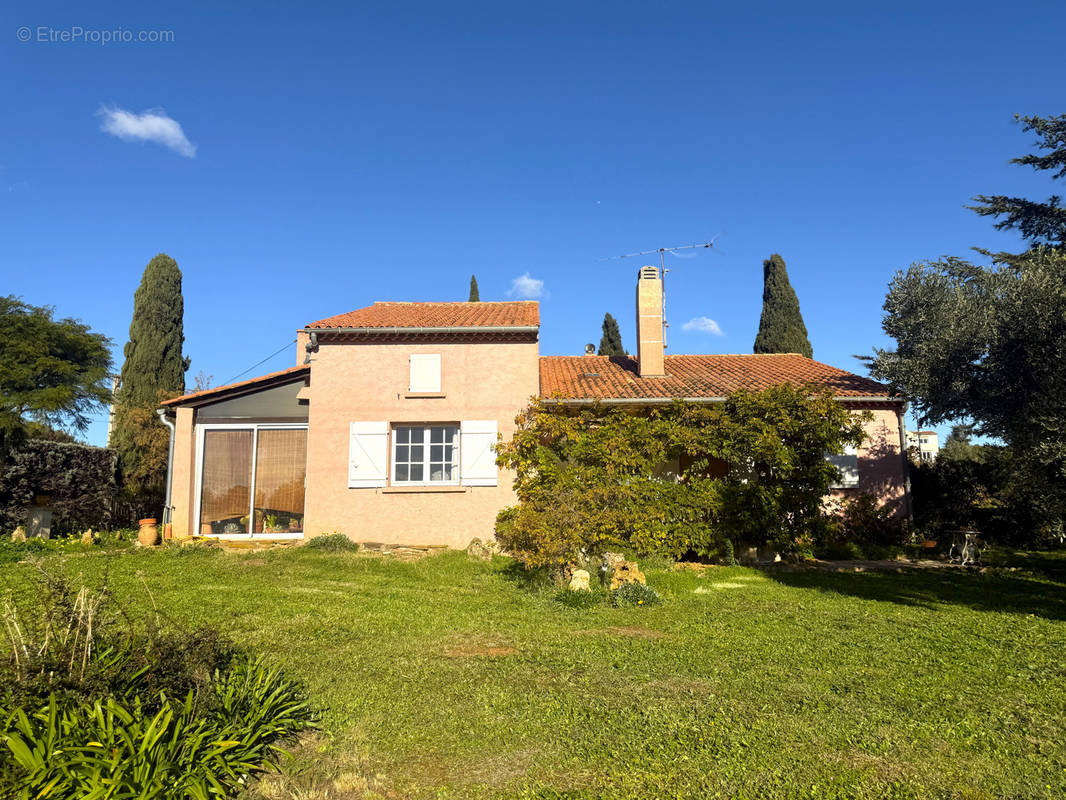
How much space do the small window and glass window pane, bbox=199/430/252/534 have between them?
3.35 metres

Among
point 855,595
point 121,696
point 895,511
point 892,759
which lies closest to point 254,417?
point 121,696

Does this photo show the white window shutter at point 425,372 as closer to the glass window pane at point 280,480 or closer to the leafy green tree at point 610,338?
the glass window pane at point 280,480

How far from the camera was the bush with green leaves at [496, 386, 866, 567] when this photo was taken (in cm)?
1077

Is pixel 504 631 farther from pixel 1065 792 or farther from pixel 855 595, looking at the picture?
pixel 855 595

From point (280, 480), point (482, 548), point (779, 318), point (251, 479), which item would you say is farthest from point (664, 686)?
point (779, 318)

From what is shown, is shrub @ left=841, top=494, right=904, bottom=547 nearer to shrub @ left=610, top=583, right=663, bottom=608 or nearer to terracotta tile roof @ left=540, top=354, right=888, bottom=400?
terracotta tile roof @ left=540, top=354, right=888, bottom=400

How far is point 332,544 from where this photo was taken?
12.0 meters

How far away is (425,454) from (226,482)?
446cm

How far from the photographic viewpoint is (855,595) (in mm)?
8820

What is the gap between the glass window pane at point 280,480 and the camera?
43.3 feet

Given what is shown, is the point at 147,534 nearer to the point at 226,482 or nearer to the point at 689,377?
the point at 226,482

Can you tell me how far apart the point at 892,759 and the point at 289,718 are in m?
3.77

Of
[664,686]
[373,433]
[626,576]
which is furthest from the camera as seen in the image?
[373,433]

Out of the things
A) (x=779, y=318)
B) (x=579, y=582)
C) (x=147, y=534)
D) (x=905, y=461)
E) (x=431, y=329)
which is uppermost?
(x=779, y=318)
